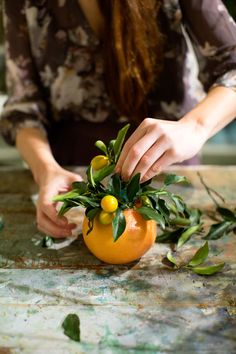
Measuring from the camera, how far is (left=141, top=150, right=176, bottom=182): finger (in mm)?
831

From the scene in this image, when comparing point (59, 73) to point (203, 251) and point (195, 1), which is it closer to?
point (195, 1)

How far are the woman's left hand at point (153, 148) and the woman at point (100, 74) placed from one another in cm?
5

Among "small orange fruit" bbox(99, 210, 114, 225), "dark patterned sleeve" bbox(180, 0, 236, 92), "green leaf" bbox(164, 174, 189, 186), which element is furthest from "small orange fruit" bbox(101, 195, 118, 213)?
"dark patterned sleeve" bbox(180, 0, 236, 92)

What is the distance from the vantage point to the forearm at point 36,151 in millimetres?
1058

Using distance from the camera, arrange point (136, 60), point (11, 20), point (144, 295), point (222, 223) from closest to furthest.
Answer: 1. point (144, 295)
2. point (222, 223)
3. point (136, 60)
4. point (11, 20)

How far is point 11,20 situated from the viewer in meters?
Answer: 1.21

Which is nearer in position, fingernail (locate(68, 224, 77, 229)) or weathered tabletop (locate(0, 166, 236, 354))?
weathered tabletop (locate(0, 166, 236, 354))

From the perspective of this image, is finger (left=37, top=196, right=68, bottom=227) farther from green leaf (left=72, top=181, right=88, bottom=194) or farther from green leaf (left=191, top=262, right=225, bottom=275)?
green leaf (left=191, top=262, right=225, bottom=275)

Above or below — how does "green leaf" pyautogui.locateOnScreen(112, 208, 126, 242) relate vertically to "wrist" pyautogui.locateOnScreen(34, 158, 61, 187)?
above

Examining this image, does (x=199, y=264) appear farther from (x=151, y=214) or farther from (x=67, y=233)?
(x=67, y=233)

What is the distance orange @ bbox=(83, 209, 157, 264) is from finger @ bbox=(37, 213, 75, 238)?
0.09 meters

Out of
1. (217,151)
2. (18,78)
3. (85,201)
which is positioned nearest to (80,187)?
(85,201)

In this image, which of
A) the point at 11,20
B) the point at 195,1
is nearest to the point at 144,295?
the point at 195,1

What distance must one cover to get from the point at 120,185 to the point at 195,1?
493 mm
